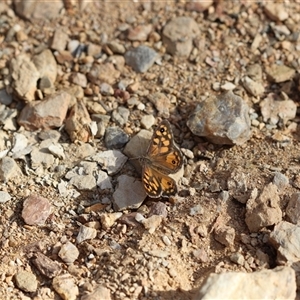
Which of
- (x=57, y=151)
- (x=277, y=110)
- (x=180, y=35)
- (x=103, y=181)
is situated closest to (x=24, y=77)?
(x=57, y=151)

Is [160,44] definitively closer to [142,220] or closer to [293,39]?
[293,39]

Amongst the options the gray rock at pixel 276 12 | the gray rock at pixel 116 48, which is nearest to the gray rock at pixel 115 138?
the gray rock at pixel 116 48

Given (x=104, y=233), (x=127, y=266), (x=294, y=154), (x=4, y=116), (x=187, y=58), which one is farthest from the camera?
(x=187, y=58)

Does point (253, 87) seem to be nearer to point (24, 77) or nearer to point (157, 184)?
point (157, 184)

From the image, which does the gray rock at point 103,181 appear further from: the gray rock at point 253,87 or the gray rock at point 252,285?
the gray rock at point 253,87

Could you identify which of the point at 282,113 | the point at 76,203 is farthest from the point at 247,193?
the point at 76,203

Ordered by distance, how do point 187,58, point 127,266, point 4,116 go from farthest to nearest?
point 187,58 < point 4,116 < point 127,266
